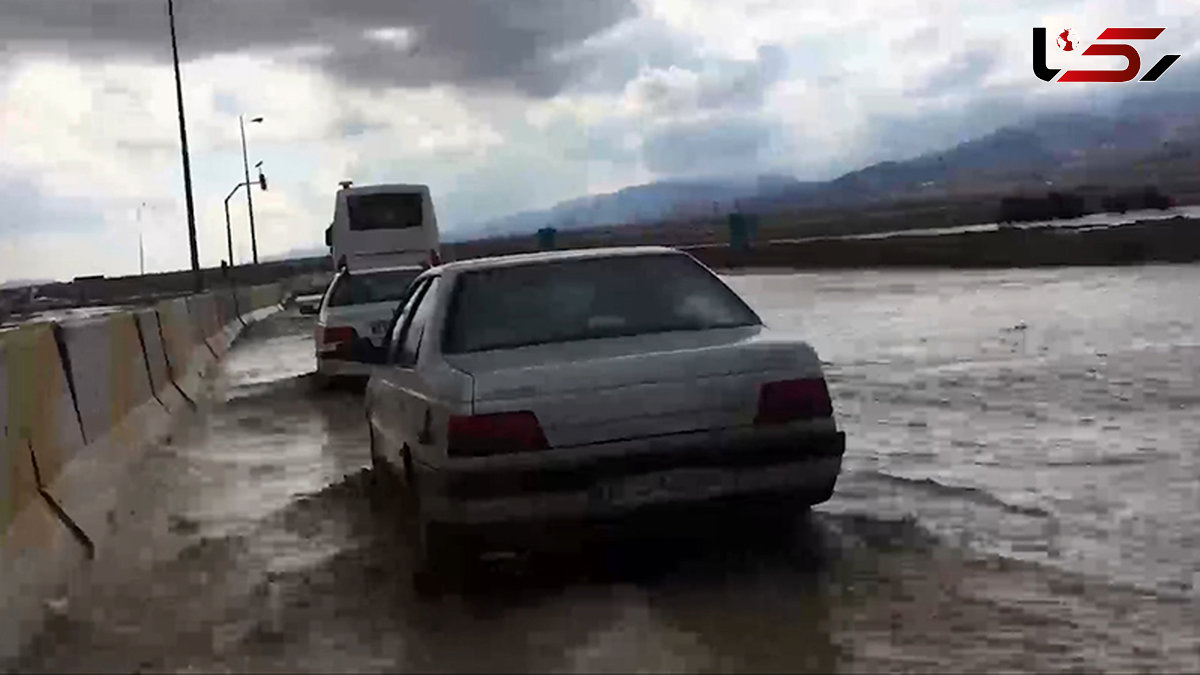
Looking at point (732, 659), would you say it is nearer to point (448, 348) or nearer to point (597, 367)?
point (597, 367)

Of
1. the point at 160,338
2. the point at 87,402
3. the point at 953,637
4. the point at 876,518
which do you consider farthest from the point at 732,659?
the point at 160,338

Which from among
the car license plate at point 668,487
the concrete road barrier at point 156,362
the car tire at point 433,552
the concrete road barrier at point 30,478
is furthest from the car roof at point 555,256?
the concrete road barrier at point 156,362

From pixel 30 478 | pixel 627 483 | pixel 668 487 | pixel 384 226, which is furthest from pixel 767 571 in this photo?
pixel 384 226

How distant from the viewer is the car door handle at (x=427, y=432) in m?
6.81

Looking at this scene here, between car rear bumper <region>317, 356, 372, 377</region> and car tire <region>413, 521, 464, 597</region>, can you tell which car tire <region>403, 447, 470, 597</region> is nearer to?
car tire <region>413, 521, 464, 597</region>

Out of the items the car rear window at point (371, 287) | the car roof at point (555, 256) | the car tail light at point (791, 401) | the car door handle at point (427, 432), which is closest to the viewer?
the car tail light at point (791, 401)

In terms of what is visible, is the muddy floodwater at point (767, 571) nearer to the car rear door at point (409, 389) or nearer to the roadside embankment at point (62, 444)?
the roadside embankment at point (62, 444)

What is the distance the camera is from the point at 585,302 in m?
7.43

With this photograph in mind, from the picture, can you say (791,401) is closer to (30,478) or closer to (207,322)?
(30,478)

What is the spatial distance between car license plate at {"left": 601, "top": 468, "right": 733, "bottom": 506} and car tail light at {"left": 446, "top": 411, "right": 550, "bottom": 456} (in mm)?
361

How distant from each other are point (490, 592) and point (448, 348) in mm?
1163

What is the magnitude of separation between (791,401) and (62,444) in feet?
14.4

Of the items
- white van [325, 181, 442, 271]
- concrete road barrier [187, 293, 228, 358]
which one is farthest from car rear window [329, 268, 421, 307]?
white van [325, 181, 442, 271]

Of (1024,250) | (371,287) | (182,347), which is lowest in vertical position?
(1024,250)
